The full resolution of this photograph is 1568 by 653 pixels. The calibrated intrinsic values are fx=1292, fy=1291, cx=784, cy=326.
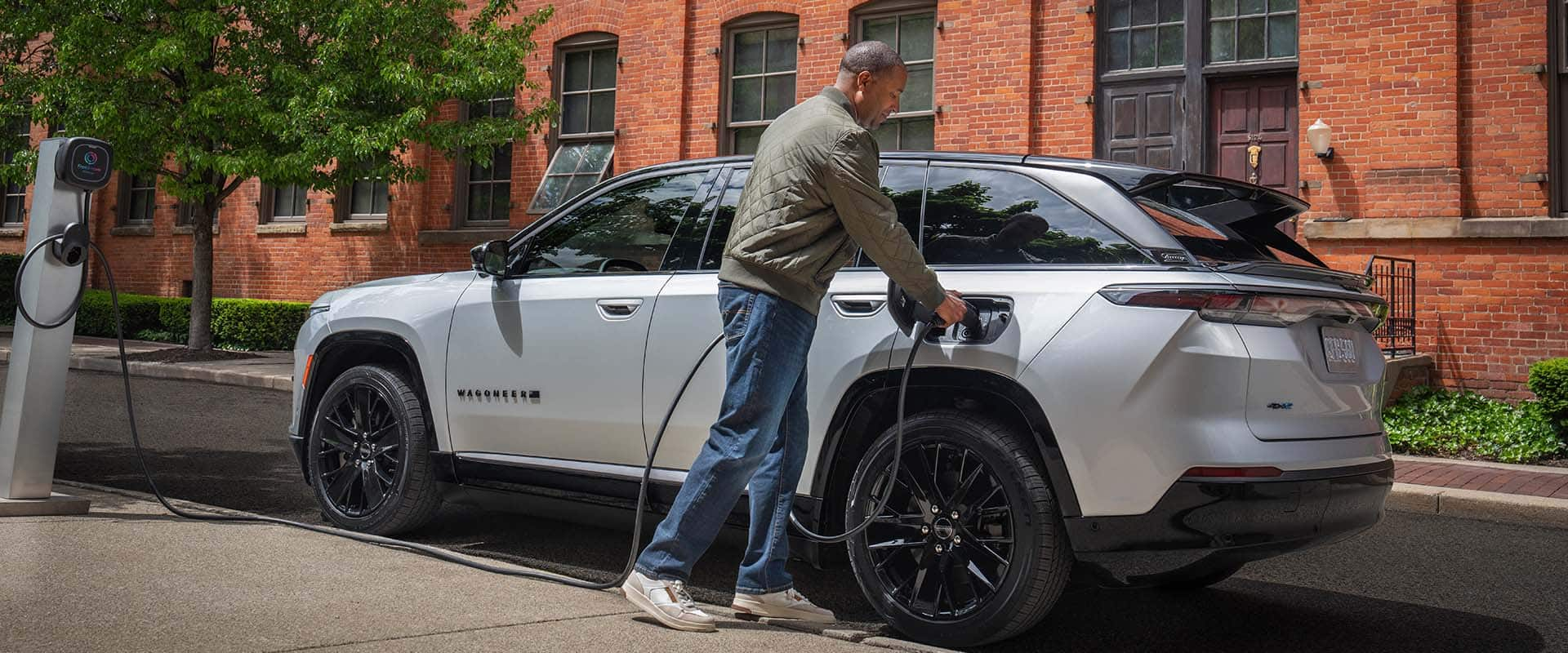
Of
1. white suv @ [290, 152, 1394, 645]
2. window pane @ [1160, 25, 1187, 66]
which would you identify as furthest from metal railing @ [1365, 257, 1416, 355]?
white suv @ [290, 152, 1394, 645]

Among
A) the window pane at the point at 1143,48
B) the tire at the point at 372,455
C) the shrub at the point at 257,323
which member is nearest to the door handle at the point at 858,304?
the tire at the point at 372,455

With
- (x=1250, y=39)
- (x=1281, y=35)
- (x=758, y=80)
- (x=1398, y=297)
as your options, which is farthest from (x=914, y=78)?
(x=1398, y=297)

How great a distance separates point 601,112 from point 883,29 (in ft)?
14.4

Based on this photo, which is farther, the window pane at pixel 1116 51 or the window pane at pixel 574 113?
the window pane at pixel 574 113

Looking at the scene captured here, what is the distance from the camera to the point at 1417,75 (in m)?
12.2

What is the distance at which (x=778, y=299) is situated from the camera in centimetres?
414

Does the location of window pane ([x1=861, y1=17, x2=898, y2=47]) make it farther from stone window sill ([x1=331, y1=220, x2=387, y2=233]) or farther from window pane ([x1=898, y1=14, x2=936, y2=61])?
stone window sill ([x1=331, y1=220, x2=387, y2=233])

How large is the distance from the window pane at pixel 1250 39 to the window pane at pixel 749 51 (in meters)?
5.90

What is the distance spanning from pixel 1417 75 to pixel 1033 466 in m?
10.1

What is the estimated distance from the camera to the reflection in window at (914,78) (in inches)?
599

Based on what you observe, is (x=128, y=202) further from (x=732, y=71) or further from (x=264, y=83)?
(x=732, y=71)

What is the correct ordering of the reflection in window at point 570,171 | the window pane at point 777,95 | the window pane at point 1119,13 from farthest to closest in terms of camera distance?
the reflection in window at point 570,171
the window pane at point 777,95
the window pane at point 1119,13

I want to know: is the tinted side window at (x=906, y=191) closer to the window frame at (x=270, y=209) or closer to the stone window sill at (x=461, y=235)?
the stone window sill at (x=461, y=235)

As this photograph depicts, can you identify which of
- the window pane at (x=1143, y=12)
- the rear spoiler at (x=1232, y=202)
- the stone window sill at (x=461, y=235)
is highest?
the window pane at (x=1143, y=12)
